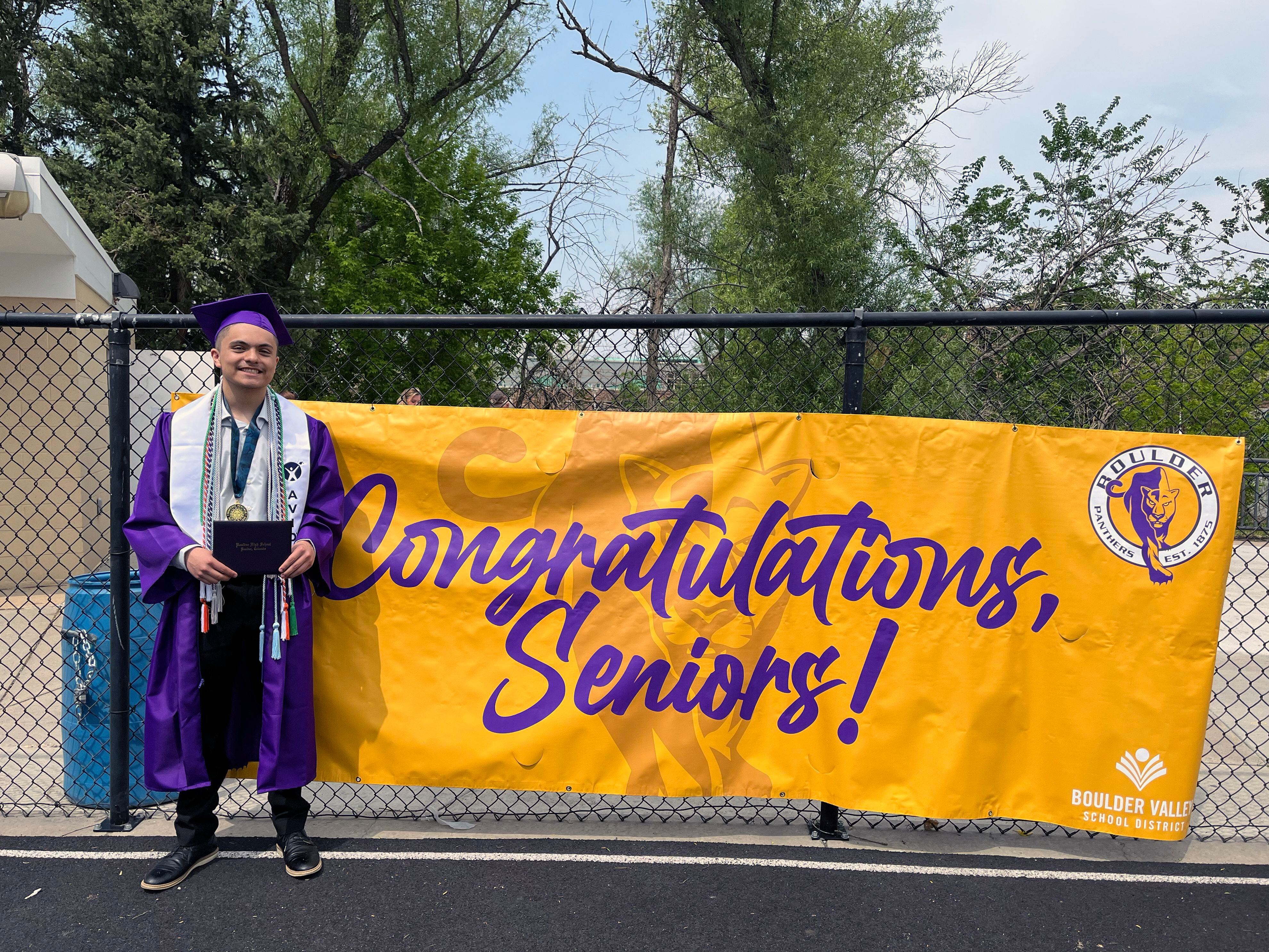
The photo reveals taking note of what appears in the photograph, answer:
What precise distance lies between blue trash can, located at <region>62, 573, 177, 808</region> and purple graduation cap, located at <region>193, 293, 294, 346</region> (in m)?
1.27

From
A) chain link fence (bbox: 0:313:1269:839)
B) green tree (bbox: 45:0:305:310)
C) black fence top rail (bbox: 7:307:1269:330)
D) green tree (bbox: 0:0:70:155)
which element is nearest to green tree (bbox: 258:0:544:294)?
green tree (bbox: 45:0:305:310)

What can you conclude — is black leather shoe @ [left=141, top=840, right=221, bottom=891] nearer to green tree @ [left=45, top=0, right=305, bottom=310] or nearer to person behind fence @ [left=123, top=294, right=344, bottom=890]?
person behind fence @ [left=123, top=294, right=344, bottom=890]

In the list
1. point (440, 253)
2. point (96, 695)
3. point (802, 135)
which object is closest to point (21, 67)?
point (440, 253)

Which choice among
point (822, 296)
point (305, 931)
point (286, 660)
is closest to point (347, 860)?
point (305, 931)

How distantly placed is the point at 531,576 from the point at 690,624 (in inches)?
26.3

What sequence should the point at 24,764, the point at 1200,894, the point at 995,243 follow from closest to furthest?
the point at 1200,894 → the point at 24,764 → the point at 995,243

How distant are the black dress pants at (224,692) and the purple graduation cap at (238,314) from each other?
3.09ft

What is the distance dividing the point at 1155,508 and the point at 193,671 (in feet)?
12.0

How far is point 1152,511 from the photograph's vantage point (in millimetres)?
3209

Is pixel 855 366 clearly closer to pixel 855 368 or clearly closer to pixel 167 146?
pixel 855 368

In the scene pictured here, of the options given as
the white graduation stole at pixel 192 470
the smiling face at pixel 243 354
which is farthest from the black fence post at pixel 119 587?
the smiling face at pixel 243 354

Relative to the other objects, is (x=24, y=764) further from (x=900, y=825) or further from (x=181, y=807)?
(x=900, y=825)

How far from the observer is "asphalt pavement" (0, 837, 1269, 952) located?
282cm

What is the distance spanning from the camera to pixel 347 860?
3297mm
